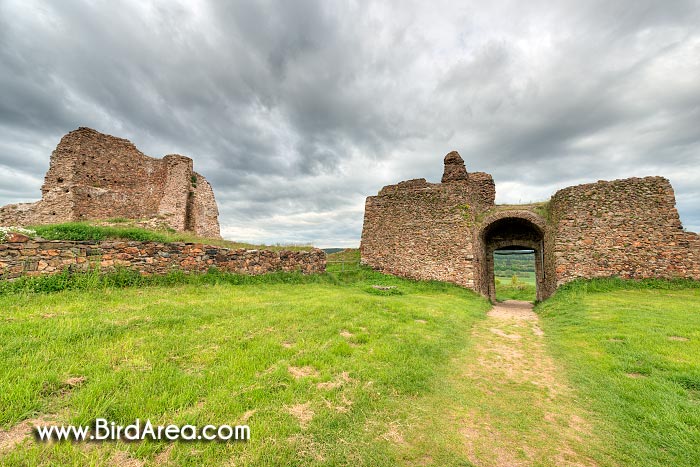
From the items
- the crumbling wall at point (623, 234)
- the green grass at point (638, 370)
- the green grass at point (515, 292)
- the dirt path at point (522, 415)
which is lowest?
the green grass at point (515, 292)

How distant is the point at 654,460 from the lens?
118 inches

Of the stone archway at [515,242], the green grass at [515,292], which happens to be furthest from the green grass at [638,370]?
the green grass at [515,292]

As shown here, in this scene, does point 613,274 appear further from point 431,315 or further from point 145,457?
point 145,457

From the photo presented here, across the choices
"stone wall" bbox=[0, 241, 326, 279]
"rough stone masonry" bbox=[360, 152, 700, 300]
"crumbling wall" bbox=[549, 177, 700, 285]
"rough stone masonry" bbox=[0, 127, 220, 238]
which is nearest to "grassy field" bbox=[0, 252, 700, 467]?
"stone wall" bbox=[0, 241, 326, 279]

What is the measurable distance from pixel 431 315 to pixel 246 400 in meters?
7.09

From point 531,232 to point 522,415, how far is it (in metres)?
19.4

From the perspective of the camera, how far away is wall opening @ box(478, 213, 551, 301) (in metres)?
18.0

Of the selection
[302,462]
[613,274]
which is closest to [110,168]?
[302,462]

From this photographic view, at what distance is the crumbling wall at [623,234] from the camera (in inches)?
543

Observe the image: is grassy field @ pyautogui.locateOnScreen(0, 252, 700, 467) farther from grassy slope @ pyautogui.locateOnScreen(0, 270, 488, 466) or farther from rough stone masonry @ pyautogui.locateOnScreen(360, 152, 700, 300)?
rough stone masonry @ pyautogui.locateOnScreen(360, 152, 700, 300)

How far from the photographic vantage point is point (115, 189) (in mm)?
18656

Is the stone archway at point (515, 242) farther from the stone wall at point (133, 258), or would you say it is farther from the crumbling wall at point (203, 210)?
the crumbling wall at point (203, 210)

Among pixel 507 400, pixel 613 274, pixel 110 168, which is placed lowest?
pixel 507 400

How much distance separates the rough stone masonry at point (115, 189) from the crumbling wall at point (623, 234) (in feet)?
77.6
